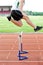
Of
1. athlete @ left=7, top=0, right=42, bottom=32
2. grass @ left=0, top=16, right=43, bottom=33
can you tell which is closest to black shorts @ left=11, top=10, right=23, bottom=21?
athlete @ left=7, top=0, right=42, bottom=32

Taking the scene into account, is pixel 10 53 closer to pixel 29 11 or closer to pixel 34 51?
pixel 34 51

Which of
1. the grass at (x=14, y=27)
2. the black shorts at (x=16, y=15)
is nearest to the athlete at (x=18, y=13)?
the black shorts at (x=16, y=15)

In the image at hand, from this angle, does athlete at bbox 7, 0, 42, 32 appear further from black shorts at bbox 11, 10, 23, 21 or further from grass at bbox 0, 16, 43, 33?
grass at bbox 0, 16, 43, 33

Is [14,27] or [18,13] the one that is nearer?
[18,13]

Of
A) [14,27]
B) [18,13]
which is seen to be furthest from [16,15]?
[14,27]

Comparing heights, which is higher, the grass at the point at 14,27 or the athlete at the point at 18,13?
the athlete at the point at 18,13

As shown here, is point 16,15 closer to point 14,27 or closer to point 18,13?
point 18,13

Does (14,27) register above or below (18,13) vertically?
below

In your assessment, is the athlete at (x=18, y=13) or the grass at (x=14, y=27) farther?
the grass at (x=14, y=27)

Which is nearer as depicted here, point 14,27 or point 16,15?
point 16,15

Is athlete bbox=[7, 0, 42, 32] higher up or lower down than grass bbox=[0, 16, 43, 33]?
higher up

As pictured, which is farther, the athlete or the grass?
the grass

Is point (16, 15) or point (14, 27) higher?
point (16, 15)

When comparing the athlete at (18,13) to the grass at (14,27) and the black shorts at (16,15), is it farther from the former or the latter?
the grass at (14,27)
